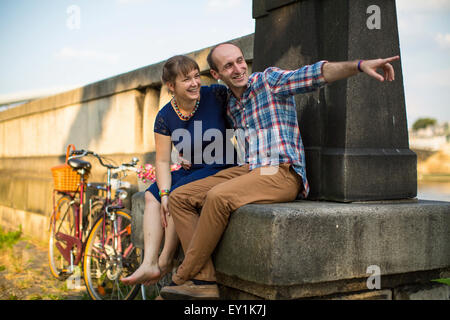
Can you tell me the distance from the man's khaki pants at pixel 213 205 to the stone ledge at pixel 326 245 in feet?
0.24

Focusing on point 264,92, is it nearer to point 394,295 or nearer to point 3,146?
point 394,295

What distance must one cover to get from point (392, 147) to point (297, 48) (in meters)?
0.86

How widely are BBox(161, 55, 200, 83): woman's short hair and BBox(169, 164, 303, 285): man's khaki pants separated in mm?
774

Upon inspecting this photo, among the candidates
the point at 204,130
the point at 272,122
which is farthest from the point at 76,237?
Result: the point at 272,122

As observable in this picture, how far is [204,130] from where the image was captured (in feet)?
10.9

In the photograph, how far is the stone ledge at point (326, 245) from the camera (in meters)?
2.47

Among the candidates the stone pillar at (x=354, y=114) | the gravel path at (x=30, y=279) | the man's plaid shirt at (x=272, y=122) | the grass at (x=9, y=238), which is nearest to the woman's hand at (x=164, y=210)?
the man's plaid shirt at (x=272, y=122)

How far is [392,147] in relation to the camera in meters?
3.05

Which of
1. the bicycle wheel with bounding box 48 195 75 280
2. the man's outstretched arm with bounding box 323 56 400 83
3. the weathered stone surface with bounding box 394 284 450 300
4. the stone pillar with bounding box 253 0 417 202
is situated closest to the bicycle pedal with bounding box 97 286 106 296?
the bicycle wheel with bounding box 48 195 75 280

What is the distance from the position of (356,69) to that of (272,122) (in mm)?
618

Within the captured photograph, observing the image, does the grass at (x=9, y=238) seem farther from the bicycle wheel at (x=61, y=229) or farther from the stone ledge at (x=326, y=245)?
the stone ledge at (x=326, y=245)

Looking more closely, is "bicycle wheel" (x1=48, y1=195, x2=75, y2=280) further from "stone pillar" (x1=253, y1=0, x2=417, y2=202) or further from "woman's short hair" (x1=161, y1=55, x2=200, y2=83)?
"stone pillar" (x1=253, y1=0, x2=417, y2=202)

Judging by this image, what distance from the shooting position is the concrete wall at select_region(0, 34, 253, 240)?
19.1ft
